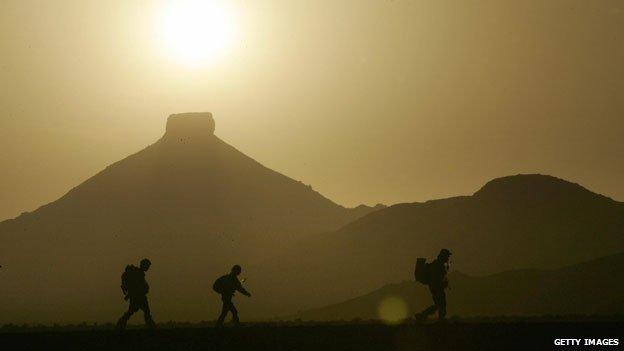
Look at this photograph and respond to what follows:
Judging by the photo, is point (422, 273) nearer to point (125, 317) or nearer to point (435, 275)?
point (435, 275)

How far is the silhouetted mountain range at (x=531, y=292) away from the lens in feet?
345

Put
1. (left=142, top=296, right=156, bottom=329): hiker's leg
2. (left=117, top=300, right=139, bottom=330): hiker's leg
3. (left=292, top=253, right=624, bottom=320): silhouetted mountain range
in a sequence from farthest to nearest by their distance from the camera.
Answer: (left=292, top=253, right=624, bottom=320): silhouetted mountain range < (left=142, top=296, right=156, bottom=329): hiker's leg < (left=117, top=300, right=139, bottom=330): hiker's leg

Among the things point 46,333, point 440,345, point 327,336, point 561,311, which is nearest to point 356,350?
point 440,345

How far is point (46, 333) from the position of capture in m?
26.8

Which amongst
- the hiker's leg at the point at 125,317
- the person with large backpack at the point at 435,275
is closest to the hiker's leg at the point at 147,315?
the hiker's leg at the point at 125,317

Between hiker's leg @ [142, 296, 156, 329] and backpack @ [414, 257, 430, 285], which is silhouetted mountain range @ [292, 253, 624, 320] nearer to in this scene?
backpack @ [414, 257, 430, 285]

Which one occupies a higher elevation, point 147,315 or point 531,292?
point 531,292

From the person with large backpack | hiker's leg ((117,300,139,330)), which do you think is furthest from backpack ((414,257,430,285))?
hiker's leg ((117,300,139,330))

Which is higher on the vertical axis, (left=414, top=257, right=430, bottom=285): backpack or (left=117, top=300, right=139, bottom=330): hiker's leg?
(left=414, top=257, right=430, bottom=285): backpack

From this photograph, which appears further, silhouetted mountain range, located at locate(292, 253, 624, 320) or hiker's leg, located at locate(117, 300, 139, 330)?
silhouetted mountain range, located at locate(292, 253, 624, 320)

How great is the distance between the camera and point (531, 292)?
387 ft

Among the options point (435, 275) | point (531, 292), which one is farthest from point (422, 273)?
point (531, 292)

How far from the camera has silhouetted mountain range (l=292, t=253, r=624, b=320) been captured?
10519 centimetres

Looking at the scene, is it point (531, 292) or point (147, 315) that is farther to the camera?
point (531, 292)
